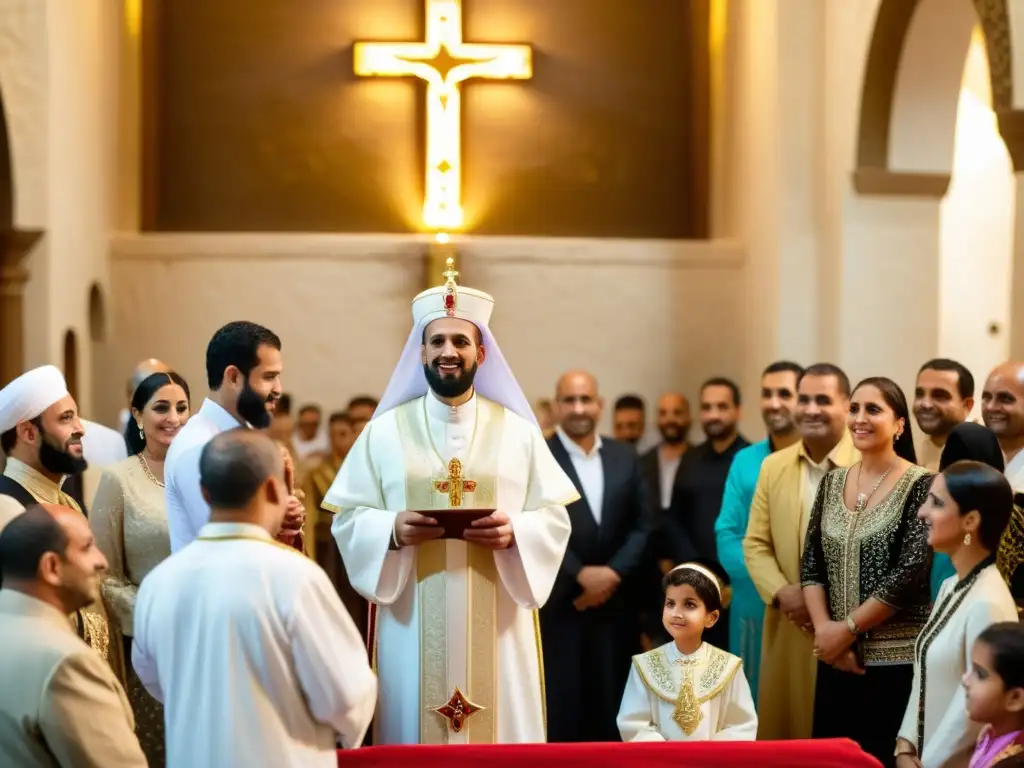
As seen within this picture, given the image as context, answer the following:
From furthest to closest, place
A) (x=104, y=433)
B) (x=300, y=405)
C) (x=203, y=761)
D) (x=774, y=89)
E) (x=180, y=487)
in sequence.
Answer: (x=300, y=405) < (x=774, y=89) < (x=104, y=433) < (x=180, y=487) < (x=203, y=761)

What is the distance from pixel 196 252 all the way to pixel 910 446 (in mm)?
6580

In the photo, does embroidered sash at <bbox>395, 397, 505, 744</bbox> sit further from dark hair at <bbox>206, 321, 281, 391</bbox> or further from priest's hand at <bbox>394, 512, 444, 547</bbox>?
dark hair at <bbox>206, 321, 281, 391</bbox>

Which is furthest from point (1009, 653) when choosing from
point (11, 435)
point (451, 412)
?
point (11, 435)

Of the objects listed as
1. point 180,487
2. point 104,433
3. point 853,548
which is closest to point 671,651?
point 853,548

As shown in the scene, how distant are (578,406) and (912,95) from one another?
11.5 ft

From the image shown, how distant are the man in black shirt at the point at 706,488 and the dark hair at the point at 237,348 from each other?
3.22 m

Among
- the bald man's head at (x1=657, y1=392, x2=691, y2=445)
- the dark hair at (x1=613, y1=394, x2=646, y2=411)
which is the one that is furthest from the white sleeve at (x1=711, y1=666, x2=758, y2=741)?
Result: the dark hair at (x1=613, y1=394, x2=646, y2=411)

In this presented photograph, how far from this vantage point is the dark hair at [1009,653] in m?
3.62

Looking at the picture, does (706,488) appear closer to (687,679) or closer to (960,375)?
(960,375)

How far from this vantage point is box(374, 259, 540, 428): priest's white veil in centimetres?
526

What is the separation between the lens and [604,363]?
10945mm

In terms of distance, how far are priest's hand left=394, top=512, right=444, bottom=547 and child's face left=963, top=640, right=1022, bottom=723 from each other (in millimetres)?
1794

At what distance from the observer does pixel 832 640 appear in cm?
521

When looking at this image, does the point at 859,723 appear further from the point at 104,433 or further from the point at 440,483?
the point at 104,433
